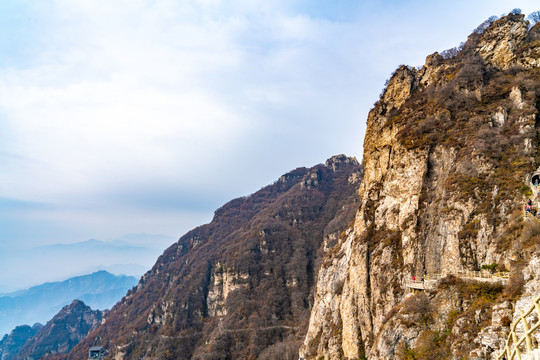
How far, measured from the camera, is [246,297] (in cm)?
13562

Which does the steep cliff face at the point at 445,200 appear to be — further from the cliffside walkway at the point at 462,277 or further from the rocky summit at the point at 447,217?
the cliffside walkway at the point at 462,277

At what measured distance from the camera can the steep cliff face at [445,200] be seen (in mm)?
26719

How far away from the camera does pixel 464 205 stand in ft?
106

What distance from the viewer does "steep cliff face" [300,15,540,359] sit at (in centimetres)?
2672

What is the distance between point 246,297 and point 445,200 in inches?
4577

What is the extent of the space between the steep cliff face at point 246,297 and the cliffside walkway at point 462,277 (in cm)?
6551

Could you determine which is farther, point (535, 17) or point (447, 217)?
point (535, 17)

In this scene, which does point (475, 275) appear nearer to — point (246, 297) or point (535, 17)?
point (535, 17)

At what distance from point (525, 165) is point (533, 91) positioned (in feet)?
33.9

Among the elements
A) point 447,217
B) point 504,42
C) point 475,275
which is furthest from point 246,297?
point 504,42

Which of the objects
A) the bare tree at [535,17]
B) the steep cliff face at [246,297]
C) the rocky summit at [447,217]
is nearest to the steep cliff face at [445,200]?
the rocky summit at [447,217]

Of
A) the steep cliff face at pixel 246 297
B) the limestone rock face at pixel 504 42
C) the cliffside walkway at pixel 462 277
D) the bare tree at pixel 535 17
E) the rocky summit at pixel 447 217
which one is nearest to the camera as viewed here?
the rocky summit at pixel 447 217

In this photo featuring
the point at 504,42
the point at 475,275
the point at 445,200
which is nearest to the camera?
the point at 475,275

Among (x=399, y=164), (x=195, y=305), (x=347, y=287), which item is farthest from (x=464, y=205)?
(x=195, y=305)
